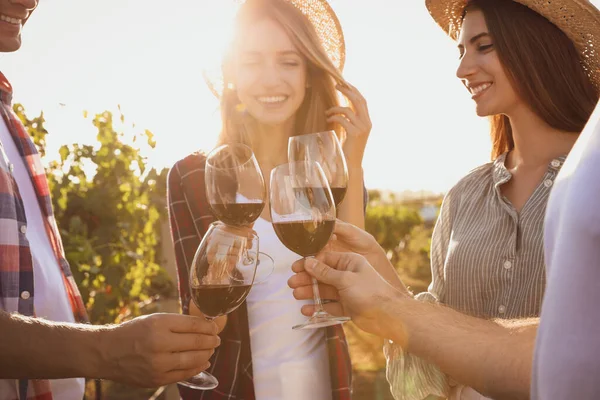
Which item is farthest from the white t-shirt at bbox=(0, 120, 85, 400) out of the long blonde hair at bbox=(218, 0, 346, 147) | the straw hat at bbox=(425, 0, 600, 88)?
the straw hat at bbox=(425, 0, 600, 88)

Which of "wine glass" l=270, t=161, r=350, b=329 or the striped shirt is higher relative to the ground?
"wine glass" l=270, t=161, r=350, b=329

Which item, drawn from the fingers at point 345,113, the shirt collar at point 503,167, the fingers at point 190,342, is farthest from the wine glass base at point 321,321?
the fingers at point 345,113

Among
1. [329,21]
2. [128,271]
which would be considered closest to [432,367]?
[329,21]

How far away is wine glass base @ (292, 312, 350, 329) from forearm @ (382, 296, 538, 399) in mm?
180

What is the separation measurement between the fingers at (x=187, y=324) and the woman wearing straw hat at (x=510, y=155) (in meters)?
0.84

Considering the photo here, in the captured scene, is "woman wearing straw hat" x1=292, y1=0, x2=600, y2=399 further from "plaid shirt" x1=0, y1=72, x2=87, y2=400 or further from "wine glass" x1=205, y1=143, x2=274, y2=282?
"plaid shirt" x1=0, y1=72, x2=87, y2=400

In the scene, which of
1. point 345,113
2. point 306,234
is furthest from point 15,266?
point 345,113

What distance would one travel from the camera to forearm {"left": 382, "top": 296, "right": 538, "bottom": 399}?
142 centimetres

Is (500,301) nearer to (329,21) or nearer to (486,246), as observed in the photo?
(486,246)

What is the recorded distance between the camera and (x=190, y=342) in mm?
1622

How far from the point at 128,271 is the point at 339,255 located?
3.20 meters

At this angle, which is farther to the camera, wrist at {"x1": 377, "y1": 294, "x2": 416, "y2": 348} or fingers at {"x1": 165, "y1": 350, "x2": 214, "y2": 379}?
wrist at {"x1": 377, "y1": 294, "x2": 416, "y2": 348}

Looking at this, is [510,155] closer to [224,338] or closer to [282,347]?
[282,347]

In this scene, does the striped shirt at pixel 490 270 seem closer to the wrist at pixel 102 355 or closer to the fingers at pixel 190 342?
the fingers at pixel 190 342
